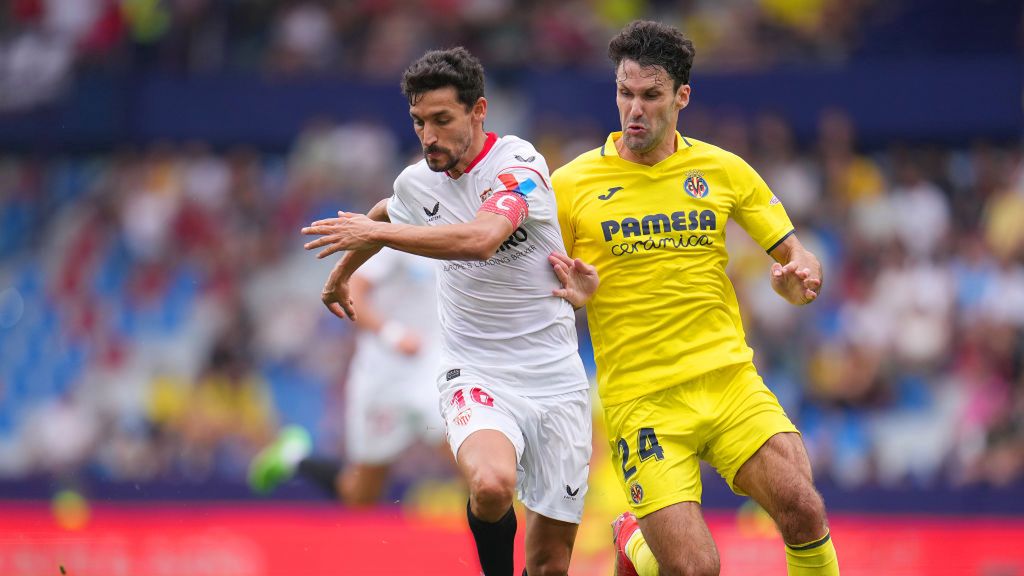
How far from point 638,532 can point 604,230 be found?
1601 millimetres

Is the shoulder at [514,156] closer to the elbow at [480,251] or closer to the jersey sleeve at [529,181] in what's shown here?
the jersey sleeve at [529,181]

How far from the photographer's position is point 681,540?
21.8 feet

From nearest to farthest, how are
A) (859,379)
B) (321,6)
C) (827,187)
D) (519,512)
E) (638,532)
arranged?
(638,532) < (519,512) < (859,379) < (827,187) < (321,6)

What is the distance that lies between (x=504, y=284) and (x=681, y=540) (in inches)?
56.6

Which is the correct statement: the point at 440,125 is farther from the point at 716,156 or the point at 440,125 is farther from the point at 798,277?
the point at 798,277

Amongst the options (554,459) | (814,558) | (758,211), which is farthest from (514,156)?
(814,558)

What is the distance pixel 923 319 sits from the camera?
14336 millimetres

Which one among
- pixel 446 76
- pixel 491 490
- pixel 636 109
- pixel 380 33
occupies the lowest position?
pixel 491 490

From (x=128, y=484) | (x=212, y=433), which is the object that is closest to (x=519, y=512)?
(x=128, y=484)

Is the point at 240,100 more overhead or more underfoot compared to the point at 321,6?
more underfoot

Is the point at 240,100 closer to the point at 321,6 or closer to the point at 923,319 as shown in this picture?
the point at 321,6

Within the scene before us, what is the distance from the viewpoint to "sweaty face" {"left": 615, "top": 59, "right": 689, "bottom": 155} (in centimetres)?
680

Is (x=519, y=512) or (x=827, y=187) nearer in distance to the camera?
(x=519, y=512)

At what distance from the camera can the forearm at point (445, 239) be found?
6305 mm
